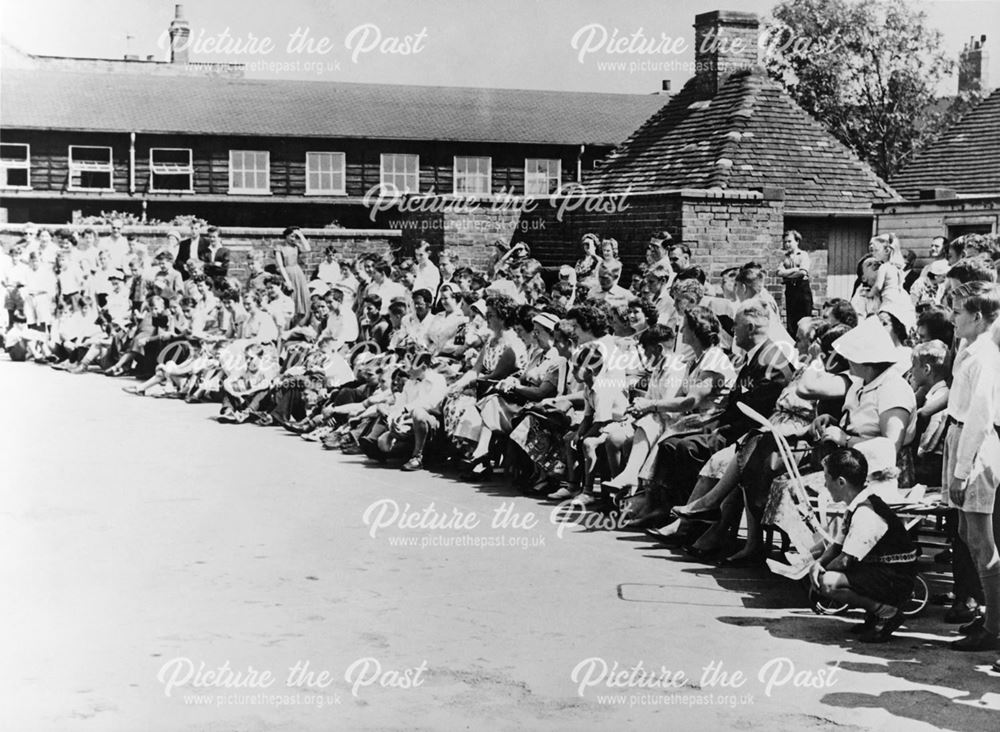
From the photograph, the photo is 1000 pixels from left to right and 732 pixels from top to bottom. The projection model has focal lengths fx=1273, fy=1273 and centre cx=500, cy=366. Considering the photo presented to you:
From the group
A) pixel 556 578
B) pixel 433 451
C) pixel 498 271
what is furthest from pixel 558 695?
pixel 498 271

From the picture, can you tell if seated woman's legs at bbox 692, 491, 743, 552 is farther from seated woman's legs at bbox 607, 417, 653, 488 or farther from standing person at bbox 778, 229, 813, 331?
standing person at bbox 778, 229, 813, 331

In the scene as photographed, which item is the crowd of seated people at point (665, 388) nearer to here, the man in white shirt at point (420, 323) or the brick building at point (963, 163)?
the man in white shirt at point (420, 323)

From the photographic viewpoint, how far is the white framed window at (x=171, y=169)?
4100 centimetres

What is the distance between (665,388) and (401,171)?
34.5 m

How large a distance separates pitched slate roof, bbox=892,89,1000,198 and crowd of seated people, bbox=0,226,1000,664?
14.1 meters

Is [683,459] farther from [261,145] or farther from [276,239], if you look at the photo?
[261,145]

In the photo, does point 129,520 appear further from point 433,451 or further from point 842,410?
point 842,410

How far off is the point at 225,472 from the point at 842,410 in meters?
6.26

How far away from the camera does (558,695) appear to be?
5.99 m

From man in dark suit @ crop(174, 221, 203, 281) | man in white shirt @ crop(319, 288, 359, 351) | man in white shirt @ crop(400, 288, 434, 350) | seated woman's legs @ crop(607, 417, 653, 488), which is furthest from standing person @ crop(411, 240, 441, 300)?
seated woman's legs @ crop(607, 417, 653, 488)

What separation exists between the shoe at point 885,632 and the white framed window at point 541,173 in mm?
37246

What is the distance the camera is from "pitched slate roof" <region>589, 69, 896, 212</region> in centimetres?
2008

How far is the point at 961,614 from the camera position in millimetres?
7227

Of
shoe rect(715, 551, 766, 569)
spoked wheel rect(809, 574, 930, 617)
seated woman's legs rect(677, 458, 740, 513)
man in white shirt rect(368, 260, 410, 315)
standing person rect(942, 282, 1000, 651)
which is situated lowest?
shoe rect(715, 551, 766, 569)
